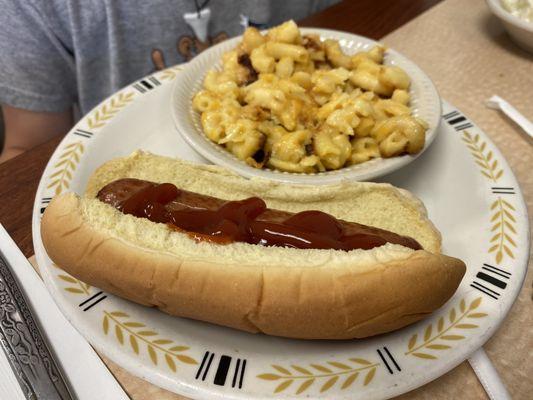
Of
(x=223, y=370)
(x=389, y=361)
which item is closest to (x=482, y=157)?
(x=389, y=361)

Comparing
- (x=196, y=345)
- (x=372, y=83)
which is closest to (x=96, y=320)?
(x=196, y=345)

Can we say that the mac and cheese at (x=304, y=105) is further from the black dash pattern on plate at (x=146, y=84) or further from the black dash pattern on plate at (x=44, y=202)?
the black dash pattern on plate at (x=44, y=202)

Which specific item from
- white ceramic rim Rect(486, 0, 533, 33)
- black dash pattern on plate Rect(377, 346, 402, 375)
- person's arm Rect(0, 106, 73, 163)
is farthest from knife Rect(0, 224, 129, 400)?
white ceramic rim Rect(486, 0, 533, 33)

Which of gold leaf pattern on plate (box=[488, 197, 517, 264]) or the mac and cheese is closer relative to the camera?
gold leaf pattern on plate (box=[488, 197, 517, 264])

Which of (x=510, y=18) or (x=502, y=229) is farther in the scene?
(x=510, y=18)

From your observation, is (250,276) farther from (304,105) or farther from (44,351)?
(304,105)

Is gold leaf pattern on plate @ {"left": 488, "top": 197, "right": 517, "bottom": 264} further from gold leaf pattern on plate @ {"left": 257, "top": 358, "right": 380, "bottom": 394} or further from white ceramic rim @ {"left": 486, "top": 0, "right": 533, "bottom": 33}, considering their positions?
white ceramic rim @ {"left": 486, "top": 0, "right": 533, "bottom": 33}

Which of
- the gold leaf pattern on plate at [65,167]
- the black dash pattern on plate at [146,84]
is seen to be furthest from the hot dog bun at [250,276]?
the black dash pattern on plate at [146,84]
